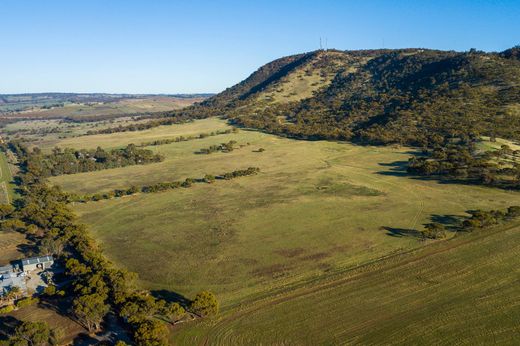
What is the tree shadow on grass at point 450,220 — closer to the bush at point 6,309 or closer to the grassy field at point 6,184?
the bush at point 6,309

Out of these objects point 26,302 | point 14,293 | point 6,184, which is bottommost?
point 26,302

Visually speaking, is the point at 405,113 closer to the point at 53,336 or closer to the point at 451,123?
the point at 451,123

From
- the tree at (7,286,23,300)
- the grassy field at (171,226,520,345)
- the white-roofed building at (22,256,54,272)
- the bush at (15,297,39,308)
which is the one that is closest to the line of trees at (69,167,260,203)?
the white-roofed building at (22,256,54,272)

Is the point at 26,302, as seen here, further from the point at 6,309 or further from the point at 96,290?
the point at 96,290

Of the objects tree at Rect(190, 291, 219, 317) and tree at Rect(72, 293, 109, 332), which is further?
tree at Rect(190, 291, 219, 317)

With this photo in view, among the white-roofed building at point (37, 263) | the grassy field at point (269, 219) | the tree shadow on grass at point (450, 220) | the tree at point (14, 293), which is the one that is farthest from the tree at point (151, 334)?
the tree shadow on grass at point (450, 220)

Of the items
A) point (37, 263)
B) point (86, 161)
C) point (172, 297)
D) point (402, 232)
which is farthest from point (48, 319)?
point (86, 161)

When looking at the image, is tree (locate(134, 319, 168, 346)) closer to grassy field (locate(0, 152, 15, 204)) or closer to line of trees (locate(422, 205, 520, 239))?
line of trees (locate(422, 205, 520, 239))
